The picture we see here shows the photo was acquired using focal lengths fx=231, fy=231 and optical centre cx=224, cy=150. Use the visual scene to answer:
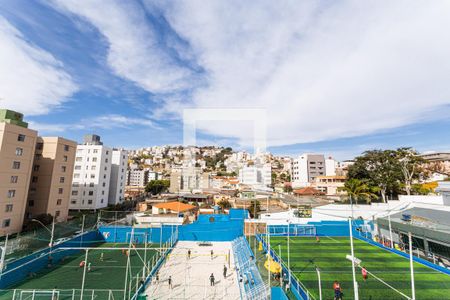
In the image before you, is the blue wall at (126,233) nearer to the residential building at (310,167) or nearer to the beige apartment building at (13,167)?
the beige apartment building at (13,167)

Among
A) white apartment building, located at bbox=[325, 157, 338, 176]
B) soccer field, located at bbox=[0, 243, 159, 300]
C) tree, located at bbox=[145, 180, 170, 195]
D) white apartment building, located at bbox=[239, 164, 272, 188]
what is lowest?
soccer field, located at bbox=[0, 243, 159, 300]

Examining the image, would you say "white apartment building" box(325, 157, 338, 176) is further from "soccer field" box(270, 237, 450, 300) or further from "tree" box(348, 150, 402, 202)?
"soccer field" box(270, 237, 450, 300)

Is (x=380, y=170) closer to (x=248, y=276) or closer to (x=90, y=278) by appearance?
(x=248, y=276)

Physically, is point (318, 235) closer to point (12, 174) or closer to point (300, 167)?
point (12, 174)

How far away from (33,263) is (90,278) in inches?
193

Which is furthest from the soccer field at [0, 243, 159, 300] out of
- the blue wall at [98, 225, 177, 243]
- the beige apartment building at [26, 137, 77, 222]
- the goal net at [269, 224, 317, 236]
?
A: the goal net at [269, 224, 317, 236]

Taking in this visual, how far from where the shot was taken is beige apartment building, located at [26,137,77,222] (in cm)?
2786

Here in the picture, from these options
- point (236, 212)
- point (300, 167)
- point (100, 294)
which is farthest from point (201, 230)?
point (300, 167)

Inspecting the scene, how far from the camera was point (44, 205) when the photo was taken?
91.0 ft

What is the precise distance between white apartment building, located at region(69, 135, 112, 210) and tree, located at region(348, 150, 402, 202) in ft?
143

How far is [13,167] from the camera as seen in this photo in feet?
77.0

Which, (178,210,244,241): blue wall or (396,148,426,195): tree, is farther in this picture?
(396,148,426,195): tree

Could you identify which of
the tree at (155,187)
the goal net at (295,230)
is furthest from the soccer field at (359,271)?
the tree at (155,187)

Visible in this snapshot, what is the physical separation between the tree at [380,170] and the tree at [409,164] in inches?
23.5
